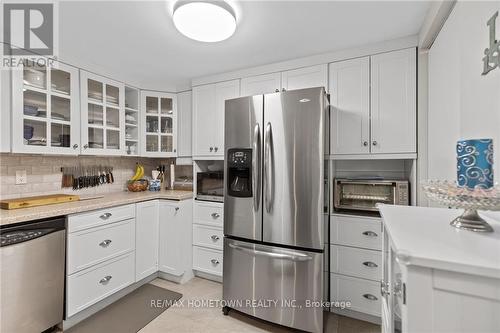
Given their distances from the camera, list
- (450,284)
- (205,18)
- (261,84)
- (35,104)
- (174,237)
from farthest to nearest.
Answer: (174,237), (261,84), (35,104), (205,18), (450,284)

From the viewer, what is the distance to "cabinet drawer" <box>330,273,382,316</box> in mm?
1892

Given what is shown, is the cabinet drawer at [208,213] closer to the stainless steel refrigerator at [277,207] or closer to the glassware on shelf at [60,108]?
the stainless steel refrigerator at [277,207]

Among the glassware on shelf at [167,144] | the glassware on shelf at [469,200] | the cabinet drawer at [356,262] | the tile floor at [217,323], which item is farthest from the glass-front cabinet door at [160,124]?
the glassware on shelf at [469,200]

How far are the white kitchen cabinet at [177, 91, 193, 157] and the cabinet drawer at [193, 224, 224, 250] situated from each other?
0.94 meters

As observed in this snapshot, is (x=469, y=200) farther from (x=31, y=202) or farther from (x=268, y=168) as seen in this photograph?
(x=31, y=202)

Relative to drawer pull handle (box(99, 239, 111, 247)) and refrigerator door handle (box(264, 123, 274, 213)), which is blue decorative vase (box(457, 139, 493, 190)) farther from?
drawer pull handle (box(99, 239, 111, 247))

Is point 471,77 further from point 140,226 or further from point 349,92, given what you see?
point 140,226

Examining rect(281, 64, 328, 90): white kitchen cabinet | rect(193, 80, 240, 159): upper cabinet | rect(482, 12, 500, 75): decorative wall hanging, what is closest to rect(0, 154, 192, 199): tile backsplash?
rect(193, 80, 240, 159): upper cabinet

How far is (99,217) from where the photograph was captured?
1.99m

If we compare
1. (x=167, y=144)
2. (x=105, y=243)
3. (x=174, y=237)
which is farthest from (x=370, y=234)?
(x=167, y=144)

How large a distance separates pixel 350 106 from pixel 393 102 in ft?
1.08

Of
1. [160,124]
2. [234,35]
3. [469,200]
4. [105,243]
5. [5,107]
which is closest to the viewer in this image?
[469,200]

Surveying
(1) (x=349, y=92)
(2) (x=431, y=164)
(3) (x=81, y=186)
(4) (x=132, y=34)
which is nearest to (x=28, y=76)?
(4) (x=132, y=34)

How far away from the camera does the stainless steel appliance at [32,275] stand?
147 centimetres
